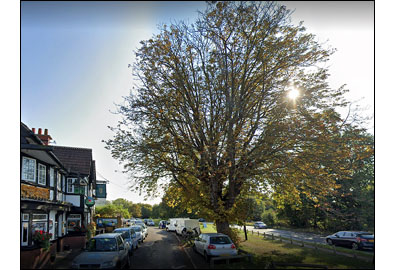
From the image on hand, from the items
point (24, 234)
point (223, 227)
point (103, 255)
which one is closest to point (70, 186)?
point (24, 234)

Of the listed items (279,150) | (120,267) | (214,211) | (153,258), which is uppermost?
(279,150)

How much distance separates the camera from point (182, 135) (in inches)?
829

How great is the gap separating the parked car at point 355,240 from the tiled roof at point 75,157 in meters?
24.0

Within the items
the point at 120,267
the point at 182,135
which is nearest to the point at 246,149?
the point at 182,135

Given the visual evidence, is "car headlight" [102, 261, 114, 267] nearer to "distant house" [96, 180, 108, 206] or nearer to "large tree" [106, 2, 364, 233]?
"large tree" [106, 2, 364, 233]

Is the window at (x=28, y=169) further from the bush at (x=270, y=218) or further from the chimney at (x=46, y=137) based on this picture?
the bush at (x=270, y=218)

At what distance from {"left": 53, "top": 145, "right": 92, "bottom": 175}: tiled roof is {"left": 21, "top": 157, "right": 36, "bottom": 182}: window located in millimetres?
10642

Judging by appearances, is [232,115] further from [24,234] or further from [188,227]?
[188,227]

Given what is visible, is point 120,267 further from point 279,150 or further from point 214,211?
point 279,150

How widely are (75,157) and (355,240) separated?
27023 millimetres

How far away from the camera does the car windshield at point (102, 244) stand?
48.0 feet

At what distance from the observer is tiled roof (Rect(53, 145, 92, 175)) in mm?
29359

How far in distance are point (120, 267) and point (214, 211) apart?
7.90 meters

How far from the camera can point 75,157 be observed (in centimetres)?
3058
